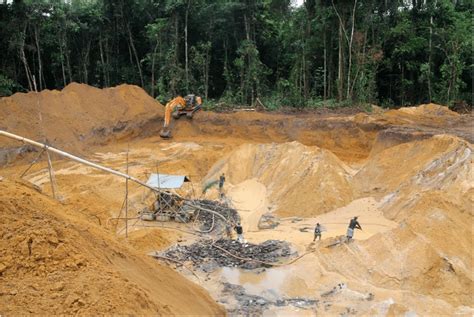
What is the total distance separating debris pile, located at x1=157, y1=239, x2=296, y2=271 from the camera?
399 inches

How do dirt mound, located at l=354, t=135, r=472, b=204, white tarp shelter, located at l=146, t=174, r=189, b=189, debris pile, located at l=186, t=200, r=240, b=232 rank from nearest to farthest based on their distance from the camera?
dirt mound, located at l=354, t=135, r=472, b=204 → debris pile, located at l=186, t=200, r=240, b=232 → white tarp shelter, located at l=146, t=174, r=189, b=189

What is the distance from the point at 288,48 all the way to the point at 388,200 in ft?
58.8

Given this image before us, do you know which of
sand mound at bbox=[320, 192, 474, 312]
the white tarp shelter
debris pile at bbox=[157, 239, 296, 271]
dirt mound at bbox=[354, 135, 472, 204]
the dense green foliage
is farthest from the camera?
the dense green foliage

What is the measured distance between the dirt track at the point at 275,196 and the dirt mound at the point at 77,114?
62 millimetres

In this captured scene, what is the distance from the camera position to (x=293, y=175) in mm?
14367

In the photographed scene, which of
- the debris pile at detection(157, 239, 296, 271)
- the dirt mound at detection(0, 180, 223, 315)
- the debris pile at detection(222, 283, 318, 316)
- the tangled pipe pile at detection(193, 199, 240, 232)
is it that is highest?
the dirt mound at detection(0, 180, 223, 315)

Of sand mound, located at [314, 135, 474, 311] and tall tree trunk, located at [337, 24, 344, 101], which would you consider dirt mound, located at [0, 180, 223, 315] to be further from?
tall tree trunk, located at [337, 24, 344, 101]

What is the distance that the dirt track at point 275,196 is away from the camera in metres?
6.80

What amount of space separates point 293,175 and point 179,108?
8.53 m

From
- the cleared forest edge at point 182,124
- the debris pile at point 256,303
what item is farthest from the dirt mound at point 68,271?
the cleared forest edge at point 182,124

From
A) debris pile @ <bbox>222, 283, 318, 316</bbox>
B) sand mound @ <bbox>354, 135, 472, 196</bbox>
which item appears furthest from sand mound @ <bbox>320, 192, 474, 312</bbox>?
sand mound @ <bbox>354, 135, 472, 196</bbox>

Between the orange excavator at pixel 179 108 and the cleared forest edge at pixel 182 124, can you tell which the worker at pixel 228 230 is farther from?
the orange excavator at pixel 179 108

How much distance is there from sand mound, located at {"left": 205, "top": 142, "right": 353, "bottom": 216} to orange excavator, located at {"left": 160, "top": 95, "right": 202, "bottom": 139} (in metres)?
5.19

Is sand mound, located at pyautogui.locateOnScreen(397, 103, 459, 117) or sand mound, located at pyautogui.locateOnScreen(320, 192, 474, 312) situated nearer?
sand mound, located at pyautogui.locateOnScreen(320, 192, 474, 312)
